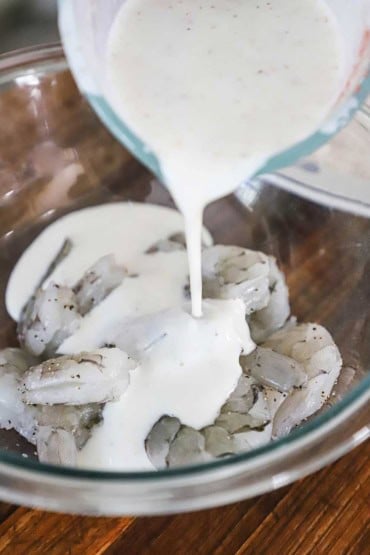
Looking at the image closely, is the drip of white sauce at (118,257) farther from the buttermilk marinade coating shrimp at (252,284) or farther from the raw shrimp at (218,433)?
the raw shrimp at (218,433)

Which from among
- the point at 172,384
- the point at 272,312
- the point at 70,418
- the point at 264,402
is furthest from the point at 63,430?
the point at 272,312

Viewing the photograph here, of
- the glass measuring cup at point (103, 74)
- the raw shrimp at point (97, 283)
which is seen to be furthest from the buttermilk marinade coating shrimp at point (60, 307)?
the glass measuring cup at point (103, 74)

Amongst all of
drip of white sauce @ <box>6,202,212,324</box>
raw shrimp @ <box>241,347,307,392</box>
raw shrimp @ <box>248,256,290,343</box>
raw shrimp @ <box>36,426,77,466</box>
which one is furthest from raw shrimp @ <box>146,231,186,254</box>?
raw shrimp @ <box>36,426,77,466</box>

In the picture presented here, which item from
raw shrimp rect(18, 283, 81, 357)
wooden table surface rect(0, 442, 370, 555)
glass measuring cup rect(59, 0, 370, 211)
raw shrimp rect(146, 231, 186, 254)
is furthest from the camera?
raw shrimp rect(146, 231, 186, 254)

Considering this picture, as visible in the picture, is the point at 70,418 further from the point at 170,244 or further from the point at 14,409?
the point at 170,244

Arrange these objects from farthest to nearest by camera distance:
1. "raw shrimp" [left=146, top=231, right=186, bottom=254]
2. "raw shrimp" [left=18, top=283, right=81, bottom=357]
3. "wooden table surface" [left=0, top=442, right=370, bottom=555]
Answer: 1. "raw shrimp" [left=146, top=231, right=186, bottom=254]
2. "raw shrimp" [left=18, top=283, right=81, bottom=357]
3. "wooden table surface" [left=0, top=442, right=370, bottom=555]

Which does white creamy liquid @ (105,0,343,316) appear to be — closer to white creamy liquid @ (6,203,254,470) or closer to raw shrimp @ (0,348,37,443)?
white creamy liquid @ (6,203,254,470)

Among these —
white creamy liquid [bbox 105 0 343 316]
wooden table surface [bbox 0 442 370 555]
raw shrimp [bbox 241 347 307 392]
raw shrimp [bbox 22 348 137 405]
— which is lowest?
wooden table surface [bbox 0 442 370 555]
